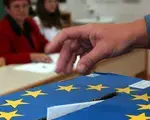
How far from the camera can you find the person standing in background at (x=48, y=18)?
3.22m

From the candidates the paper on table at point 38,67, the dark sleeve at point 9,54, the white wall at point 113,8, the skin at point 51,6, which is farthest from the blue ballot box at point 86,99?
the white wall at point 113,8

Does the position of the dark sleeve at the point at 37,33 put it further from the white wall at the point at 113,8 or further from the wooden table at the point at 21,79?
the white wall at the point at 113,8

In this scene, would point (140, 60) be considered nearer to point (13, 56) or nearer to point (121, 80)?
point (13, 56)

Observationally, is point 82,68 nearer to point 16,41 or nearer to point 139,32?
point 139,32

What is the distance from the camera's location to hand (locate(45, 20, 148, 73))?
76cm

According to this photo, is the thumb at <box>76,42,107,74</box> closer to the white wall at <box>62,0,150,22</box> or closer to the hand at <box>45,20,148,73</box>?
the hand at <box>45,20,148,73</box>

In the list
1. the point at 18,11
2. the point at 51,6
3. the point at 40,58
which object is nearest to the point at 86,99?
the point at 40,58

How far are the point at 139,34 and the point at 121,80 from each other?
0.29 m

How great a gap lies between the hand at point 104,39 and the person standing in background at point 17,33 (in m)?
1.66

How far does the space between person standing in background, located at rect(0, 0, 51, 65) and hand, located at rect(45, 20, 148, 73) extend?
1.66m

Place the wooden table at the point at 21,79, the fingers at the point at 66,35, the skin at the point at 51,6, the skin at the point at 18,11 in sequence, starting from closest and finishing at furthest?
the fingers at the point at 66,35, the wooden table at the point at 21,79, the skin at the point at 18,11, the skin at the point at 51,6

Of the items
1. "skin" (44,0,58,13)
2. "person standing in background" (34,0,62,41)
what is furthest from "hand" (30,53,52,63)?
"skin" (44,0,58,13)

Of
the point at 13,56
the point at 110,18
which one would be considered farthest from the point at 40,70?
the point at 110,18

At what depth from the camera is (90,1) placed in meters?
4.66
